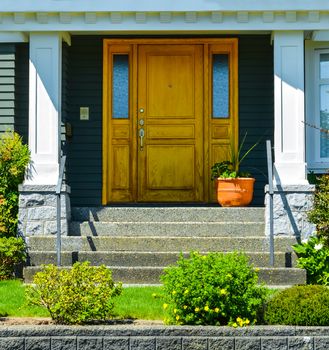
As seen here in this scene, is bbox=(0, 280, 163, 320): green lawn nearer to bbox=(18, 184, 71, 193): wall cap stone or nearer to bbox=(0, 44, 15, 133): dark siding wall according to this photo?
bbox=(18, 184, 71, 193): wall cap stone

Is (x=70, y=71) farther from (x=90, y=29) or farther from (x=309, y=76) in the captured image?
(x=309, y=76)

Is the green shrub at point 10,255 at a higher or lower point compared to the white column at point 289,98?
lower

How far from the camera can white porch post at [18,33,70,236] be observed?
11070 mm

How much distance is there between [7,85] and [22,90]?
0.30 meters

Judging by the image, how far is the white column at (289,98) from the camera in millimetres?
11227

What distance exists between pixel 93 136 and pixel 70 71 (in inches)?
40.6

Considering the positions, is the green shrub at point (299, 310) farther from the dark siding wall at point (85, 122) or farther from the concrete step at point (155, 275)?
the dark siding wall at point (85, 122)

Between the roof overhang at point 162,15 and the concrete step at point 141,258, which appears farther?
the roof overhang at point 162,15

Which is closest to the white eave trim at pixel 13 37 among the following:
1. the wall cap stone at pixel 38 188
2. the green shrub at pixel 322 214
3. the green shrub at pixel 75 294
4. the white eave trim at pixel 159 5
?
the white eave trim at pixel 159 5

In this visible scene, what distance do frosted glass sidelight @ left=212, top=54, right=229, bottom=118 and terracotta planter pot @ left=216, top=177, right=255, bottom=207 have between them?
4.82 feet

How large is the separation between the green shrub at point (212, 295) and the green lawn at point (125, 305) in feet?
1.53

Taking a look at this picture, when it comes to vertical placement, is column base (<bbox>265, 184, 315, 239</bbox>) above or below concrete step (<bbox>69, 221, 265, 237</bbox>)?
above

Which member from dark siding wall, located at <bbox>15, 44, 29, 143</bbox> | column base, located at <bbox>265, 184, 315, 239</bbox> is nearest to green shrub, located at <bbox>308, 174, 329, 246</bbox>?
column base, located at <bbox>265, 184, 315, 239</bbox>

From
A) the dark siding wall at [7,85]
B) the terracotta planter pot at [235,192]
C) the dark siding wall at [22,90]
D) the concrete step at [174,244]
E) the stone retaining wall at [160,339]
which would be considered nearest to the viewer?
the stone retaining wall at [160,339]
